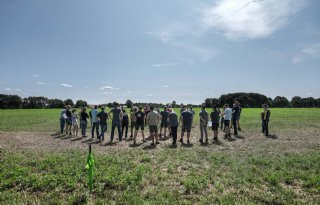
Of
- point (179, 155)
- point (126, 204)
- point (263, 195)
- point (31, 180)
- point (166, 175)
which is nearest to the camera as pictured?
point (126, 204)

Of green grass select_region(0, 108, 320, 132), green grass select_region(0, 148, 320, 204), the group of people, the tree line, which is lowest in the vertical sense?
green grass select_region(0, 148, 320, 204)

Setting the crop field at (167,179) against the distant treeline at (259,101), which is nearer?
the crop field at (167,179)

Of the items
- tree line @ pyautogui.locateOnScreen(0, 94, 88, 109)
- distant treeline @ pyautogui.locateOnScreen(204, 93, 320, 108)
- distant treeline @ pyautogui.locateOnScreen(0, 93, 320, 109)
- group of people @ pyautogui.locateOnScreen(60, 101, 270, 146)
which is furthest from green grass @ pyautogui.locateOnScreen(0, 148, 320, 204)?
distant treeline @ pyautogui.locateOnScreen(204, 93, 320, 108)

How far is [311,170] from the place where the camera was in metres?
8.43

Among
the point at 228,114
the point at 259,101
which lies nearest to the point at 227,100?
the point at 259,101

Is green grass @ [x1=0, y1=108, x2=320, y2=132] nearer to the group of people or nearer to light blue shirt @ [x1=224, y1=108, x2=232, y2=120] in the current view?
the group of people

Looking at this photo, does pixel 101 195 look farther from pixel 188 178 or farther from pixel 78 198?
Answer: pixel 188 178

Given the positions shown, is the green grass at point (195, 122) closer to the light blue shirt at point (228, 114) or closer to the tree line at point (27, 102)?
the light blue shirt at point (228, 114)

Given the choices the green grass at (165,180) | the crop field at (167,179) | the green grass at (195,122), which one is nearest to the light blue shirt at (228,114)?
the green grass at (195,122)

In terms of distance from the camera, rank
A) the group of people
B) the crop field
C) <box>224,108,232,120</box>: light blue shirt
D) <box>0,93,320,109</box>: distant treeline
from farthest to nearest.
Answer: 1. <box>0,93,320,109</box>: distant treeline
2. <box>224,108,232,120</box>: light blue shirt
3. the group of people
4. the crop field

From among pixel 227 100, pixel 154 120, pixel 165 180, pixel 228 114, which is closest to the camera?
pixel 165 180

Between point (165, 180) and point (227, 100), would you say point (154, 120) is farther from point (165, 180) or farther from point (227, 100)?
point (227, 100)

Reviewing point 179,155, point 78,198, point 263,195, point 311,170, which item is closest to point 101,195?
point 78,198

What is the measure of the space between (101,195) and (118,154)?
197 inches
